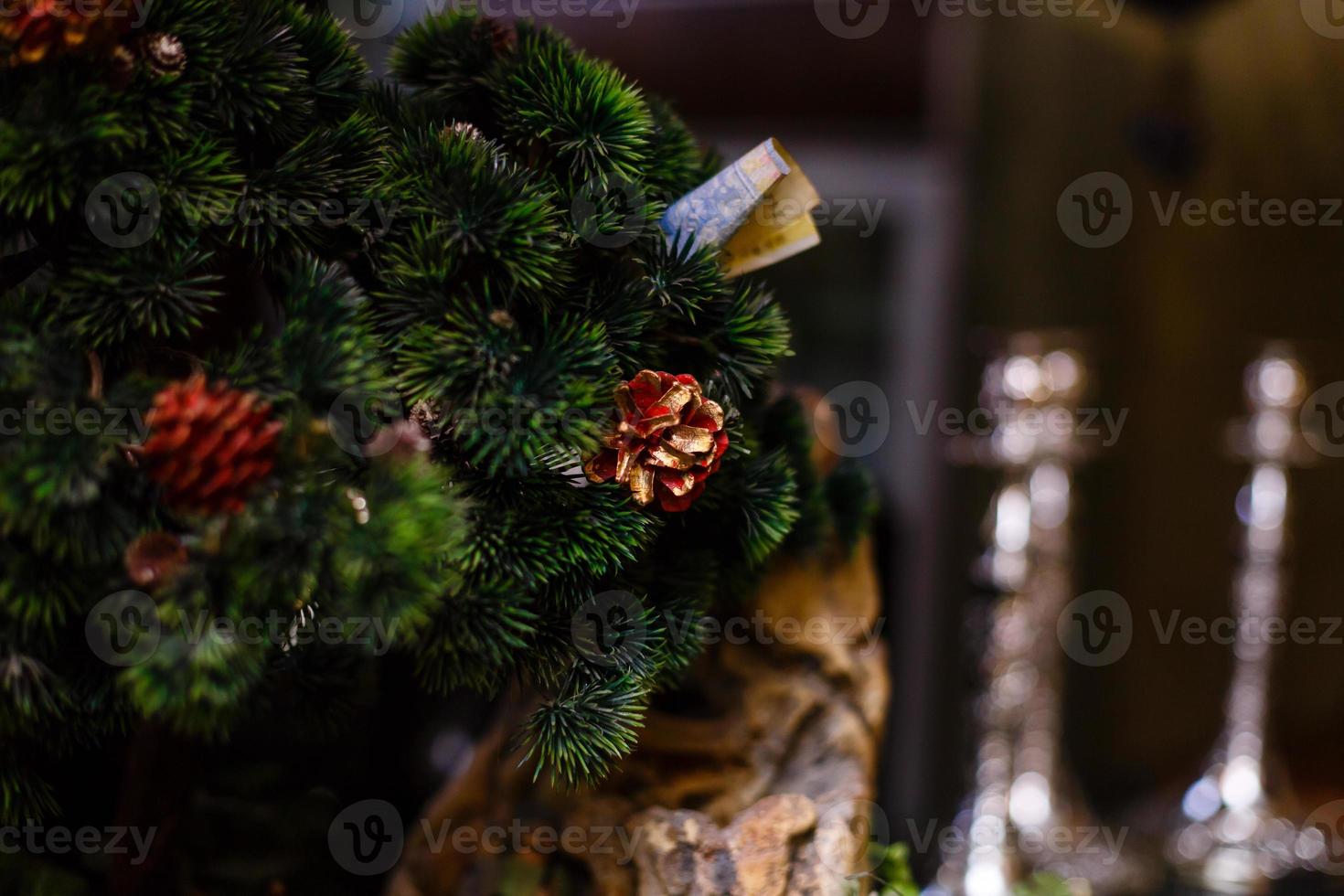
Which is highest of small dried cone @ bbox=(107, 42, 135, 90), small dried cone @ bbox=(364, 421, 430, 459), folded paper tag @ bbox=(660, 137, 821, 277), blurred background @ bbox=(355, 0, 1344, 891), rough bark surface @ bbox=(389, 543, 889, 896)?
blurred background @ bbox=(355, 0, 1344, 891)

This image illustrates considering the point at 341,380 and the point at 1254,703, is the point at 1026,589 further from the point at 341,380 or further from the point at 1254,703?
the point at 341,380

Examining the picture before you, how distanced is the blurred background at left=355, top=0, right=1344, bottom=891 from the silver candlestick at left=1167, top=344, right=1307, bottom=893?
27 cm

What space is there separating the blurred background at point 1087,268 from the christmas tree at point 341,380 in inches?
39.5

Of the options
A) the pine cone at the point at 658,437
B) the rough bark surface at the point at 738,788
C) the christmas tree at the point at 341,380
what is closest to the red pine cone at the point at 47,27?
the christmas tree at the point at 341,380

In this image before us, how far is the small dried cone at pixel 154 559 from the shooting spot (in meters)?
0.39

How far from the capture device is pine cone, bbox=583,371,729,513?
468 mm

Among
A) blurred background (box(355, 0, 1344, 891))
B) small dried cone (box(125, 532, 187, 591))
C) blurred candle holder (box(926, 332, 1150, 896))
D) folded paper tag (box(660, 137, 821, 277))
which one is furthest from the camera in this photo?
blurred background (box(355, 0, 1344, 891))

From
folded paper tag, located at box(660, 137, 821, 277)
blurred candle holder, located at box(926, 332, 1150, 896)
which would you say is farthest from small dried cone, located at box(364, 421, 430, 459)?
blurred candle holder, located at box(926, 332, 1150, 896)

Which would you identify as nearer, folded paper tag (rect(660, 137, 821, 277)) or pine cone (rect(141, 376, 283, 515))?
pine cone (rect(141, 376, 283, 515))

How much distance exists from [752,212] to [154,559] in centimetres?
33

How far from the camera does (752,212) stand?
1.76 ft

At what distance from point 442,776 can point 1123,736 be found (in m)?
1.26

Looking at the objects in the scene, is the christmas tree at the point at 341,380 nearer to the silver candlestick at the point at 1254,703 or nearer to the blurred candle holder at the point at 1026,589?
the blurred candle holder at the point at 1026,589

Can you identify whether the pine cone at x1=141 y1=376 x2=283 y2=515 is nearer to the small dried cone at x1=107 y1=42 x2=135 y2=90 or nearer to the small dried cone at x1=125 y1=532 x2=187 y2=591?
the small dried cone at x1=125 y1=532 x2=187 y2=591
